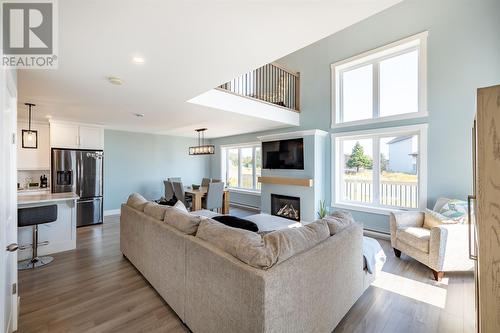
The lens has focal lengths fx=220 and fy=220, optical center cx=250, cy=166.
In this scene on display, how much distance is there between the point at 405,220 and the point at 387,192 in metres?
1.23

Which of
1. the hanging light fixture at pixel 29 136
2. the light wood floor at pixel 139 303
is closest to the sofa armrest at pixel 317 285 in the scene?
the light wood floor at pixel 139 303

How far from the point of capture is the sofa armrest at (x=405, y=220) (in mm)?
3303

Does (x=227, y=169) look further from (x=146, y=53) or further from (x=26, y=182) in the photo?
(x=146, y=53)

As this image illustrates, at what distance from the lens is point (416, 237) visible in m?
2.97

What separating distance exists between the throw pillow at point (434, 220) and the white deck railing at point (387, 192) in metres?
0.95

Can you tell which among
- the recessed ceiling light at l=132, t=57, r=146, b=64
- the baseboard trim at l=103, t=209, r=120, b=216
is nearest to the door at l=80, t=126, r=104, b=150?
the baseboard trim at l=103, t=209, r=120, b=216

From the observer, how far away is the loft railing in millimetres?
4590

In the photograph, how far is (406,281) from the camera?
268cm

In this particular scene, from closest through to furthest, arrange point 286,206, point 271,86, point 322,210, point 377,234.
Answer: point 377,234
point 322,210
point 271,86
point 286,206

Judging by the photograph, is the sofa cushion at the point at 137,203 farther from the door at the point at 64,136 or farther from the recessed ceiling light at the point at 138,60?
the door at the point at 64,136

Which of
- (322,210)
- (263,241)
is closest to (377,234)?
(322,210)

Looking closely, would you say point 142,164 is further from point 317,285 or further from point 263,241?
point 317,285

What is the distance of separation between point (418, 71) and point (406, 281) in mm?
3586

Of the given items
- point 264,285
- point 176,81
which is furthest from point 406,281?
point 176,81
